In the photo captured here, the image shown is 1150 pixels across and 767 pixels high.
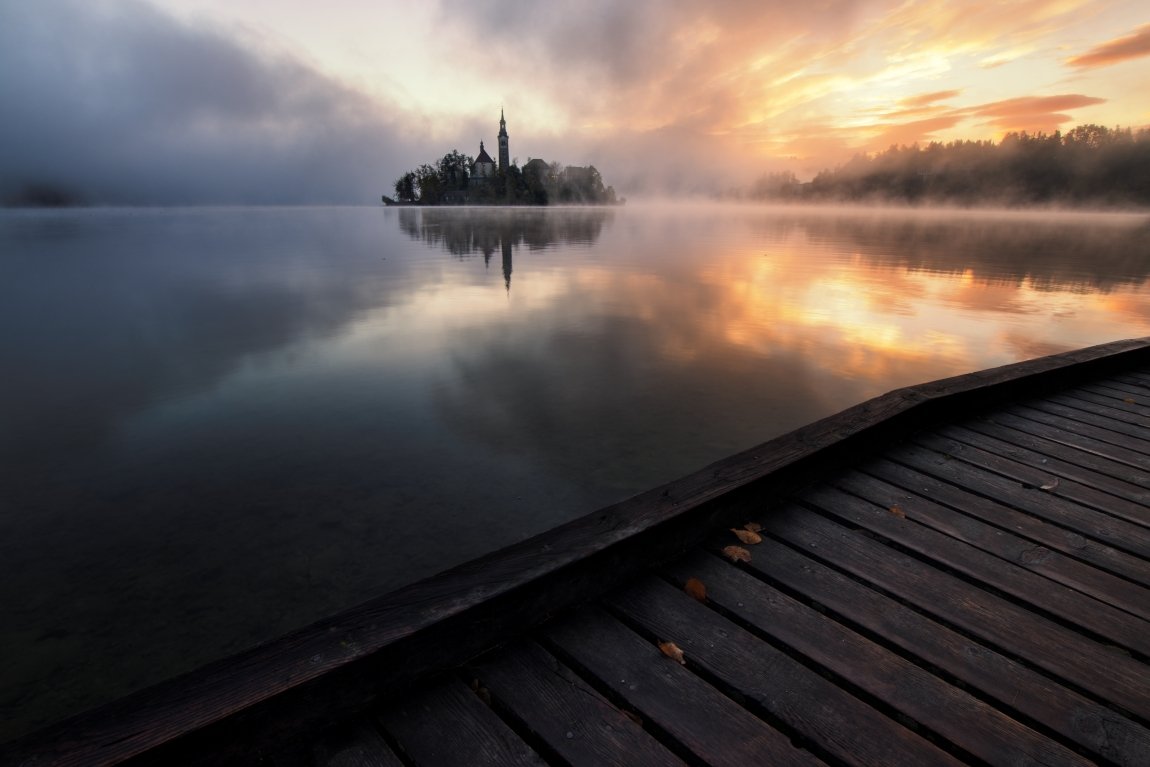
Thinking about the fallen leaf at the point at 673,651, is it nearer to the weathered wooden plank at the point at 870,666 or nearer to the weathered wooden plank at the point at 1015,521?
the weathered wooden plank at the point at 870,666

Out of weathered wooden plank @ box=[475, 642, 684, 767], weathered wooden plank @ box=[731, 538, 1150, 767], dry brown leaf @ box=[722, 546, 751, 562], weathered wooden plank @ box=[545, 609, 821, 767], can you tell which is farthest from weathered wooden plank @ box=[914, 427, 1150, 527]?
weathered wooden plank @ box=[475, 642, 684, 767]

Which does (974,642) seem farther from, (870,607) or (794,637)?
(794,637)

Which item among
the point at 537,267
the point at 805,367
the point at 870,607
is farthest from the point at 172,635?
the point at 537,267

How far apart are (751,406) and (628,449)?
2837 mm

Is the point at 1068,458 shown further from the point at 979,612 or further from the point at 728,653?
the point at 728,653

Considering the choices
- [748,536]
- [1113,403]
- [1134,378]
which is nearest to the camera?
[748,536]

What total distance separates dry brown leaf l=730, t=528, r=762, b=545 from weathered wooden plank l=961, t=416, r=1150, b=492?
127 inches

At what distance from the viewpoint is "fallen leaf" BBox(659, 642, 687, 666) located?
8.73 ft

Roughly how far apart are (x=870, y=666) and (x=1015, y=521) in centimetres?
225

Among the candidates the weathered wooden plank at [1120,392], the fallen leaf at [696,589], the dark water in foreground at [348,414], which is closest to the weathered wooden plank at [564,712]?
the fallen leaf at [696,589]

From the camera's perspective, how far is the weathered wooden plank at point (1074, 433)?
518 cm

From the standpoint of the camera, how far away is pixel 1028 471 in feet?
15.7

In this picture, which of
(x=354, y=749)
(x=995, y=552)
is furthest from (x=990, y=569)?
(x=354, y=749)

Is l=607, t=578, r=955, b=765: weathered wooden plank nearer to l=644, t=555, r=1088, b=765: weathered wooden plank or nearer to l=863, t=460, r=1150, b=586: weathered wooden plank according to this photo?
l=644, t=555, r=1088, b=765: weathered wooden plank
